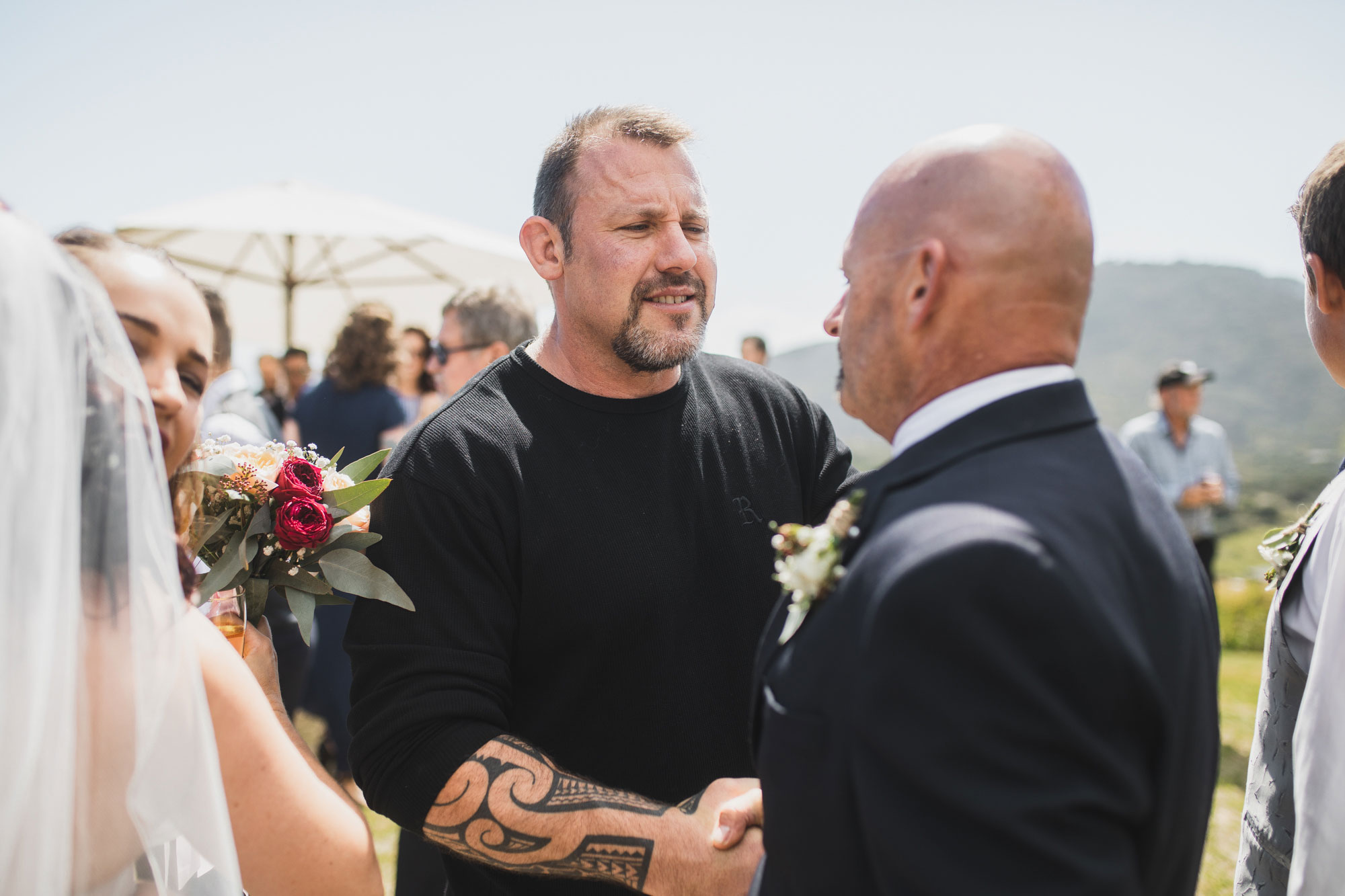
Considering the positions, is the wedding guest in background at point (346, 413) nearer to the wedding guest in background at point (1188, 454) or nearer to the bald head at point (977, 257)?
the bald head at point (977, 257)

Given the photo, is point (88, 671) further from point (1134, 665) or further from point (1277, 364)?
point (1277, 364)

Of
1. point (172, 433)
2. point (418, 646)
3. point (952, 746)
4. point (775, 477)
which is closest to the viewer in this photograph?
point (952, 746)

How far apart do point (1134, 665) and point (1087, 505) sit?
19 centimetres

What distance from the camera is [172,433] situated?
1501 millimetres

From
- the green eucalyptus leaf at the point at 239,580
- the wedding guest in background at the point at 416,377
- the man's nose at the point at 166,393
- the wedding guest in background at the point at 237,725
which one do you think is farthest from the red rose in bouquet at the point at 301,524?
the wedding guest in background at the point at 416,377

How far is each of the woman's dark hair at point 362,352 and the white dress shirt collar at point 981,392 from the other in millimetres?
4217

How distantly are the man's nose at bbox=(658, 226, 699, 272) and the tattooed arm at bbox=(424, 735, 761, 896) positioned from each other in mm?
1180

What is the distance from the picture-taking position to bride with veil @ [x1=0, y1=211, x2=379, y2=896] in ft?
3.79

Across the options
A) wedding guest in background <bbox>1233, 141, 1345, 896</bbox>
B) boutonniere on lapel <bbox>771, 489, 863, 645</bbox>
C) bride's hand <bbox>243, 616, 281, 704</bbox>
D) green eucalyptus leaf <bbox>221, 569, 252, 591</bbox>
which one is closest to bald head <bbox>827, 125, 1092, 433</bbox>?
boutonniere on lapel <bbox>771, 489, 863, 645</bbox>

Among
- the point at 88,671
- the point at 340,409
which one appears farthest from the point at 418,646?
the point at 340,409

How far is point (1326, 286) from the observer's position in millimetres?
1749

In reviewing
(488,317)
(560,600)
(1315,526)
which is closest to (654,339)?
A: (560,600)

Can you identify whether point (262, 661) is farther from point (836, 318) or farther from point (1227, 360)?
point (1227, 360)

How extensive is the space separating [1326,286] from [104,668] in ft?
7.53
